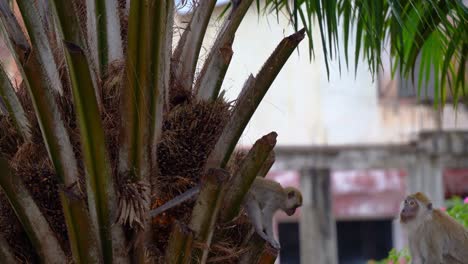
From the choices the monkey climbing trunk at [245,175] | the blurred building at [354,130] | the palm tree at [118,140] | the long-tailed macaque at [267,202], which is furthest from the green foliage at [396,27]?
the blurred building at [354,130]

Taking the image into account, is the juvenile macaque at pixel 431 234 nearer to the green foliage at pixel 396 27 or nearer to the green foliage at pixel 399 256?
the green foliage at pixel 396 27

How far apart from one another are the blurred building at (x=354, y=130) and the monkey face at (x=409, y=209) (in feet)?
38.2

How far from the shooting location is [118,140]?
3.30 metres

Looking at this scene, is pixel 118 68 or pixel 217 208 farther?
pixel 118 68

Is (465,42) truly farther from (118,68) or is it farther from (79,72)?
(79,72)

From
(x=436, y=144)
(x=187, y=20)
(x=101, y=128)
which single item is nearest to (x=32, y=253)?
(x=101, y=128)

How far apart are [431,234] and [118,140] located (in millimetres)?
2982

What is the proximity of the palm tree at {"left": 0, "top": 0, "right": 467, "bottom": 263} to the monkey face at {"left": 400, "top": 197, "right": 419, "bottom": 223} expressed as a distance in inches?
83.2

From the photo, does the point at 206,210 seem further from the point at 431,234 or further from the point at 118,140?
the point at 431,234

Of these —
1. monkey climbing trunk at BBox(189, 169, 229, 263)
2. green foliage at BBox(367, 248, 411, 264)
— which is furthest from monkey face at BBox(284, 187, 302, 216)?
green foliage at BBox(367, 248, 411, 264)

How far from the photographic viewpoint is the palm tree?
3.14m

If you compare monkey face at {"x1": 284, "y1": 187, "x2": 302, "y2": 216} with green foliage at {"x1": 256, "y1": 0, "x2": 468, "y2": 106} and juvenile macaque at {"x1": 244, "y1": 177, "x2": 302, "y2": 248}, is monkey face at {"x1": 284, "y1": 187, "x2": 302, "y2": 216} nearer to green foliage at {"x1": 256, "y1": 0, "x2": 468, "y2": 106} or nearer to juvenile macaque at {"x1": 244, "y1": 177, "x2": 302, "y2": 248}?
juvenile macaque at {"x1": 244, "y1": 177, "x2": 302, "y2": 248}

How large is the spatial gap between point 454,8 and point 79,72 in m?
2.18

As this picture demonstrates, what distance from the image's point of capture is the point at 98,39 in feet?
11.9
